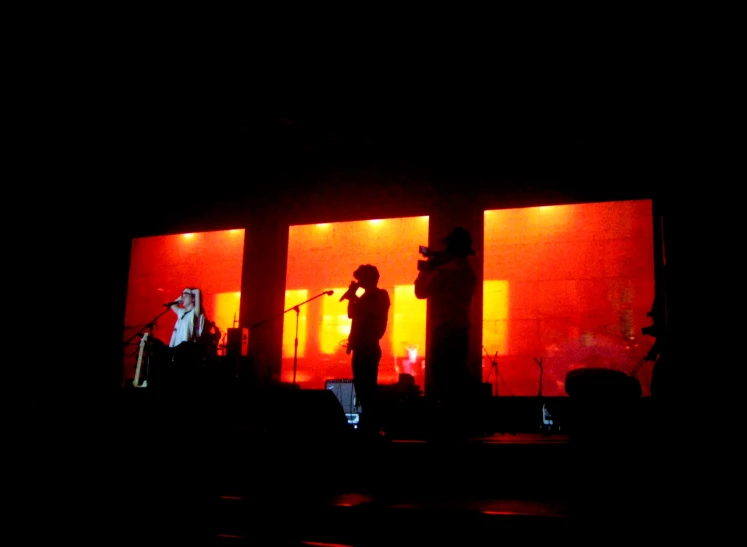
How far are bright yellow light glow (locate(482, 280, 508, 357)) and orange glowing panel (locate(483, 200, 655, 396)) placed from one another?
0.01 metres

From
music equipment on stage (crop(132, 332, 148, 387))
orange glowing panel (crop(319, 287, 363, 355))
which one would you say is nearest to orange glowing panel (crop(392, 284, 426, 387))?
orange glowing panel (crop(319, 287, 363, 355))

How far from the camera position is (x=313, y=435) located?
12.7ft

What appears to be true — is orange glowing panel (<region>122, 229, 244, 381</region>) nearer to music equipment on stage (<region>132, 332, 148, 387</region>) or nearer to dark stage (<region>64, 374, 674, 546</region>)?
music equipment on stage (<region>132, 332, 148, 387</region>)

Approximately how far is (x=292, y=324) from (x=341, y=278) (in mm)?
961

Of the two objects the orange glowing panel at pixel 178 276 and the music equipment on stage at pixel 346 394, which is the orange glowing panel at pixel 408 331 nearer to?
the music equipment on stage at pixel 346 394

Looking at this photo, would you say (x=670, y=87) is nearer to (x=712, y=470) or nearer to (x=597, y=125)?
(x=712, y=470)

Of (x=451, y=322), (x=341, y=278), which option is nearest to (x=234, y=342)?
(x=341, y=278)

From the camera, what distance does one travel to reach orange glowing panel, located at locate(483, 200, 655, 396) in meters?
6.99

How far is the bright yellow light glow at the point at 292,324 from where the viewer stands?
8453mm

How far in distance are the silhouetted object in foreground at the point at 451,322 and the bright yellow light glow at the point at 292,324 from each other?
14.1ft

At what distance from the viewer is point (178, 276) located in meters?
9.32

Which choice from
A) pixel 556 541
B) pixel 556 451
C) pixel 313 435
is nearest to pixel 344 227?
pixel 313 435

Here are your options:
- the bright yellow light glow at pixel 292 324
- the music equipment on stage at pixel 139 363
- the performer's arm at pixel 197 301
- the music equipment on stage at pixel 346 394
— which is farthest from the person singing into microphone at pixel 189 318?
the music equipment on stage at pixel 346 394

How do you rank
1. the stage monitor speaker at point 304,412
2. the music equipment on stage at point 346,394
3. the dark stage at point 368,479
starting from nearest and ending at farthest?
the dark stage at point 368,479, the stage monitor speaker at point 304,412, the music equipment on stage at point 346,394
